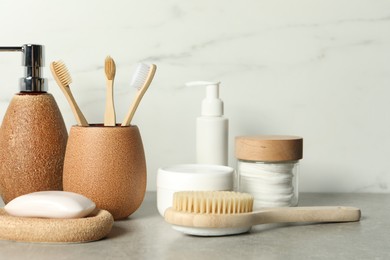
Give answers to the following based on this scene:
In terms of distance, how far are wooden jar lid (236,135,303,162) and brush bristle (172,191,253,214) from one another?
112 millimetres

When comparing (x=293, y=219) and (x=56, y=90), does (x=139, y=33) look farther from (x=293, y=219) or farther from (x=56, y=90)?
(x=293, y=219)

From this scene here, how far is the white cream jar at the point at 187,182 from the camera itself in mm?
777

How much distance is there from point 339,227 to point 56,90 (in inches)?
19.2

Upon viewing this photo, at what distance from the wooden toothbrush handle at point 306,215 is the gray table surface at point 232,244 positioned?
0.4 inches

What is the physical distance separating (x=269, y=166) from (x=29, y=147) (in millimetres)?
312

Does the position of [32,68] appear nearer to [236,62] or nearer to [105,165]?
[105,165]

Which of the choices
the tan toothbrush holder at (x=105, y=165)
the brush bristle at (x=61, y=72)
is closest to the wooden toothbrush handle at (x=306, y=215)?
the tan toothbrush holder at (x=105, y=165)

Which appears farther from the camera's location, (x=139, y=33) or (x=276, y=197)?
(x=139, y=33)

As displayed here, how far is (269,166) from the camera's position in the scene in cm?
84

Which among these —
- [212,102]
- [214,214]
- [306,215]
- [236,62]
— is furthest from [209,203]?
[236,62]

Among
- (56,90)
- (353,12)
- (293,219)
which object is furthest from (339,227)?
(56,90)

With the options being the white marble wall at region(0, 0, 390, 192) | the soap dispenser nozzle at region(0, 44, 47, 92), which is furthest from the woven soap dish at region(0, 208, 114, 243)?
the white marble wall at region(0, 0, 390, 192)

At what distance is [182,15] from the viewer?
3.27 feet

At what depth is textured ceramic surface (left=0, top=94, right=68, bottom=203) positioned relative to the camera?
0.84 metres
